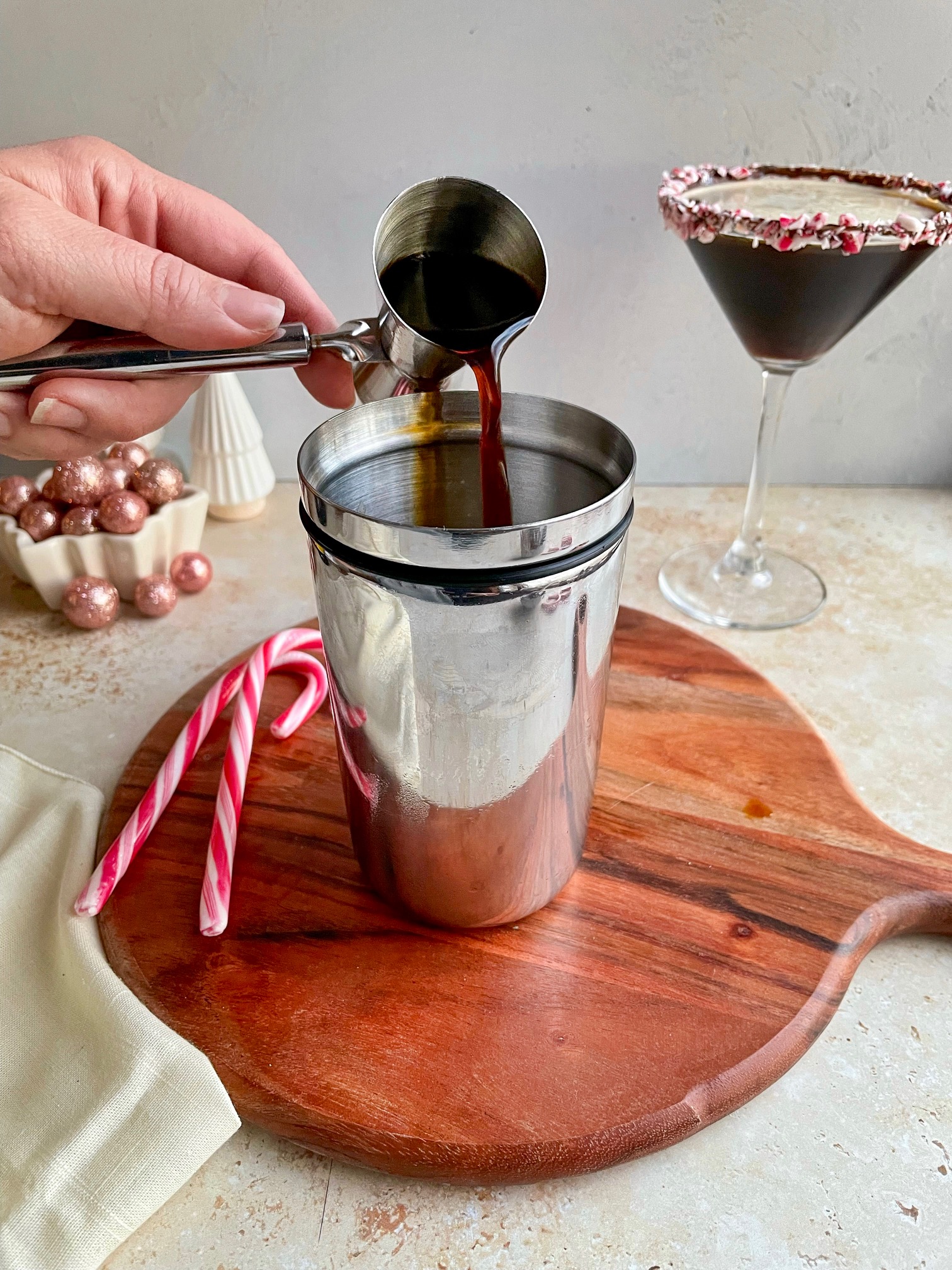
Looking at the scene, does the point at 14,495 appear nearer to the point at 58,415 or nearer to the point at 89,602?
the point at 89,602

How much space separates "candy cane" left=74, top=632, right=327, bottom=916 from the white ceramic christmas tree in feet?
0.98

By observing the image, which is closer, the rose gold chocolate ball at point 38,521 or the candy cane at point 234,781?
the candy cane at point 234,781

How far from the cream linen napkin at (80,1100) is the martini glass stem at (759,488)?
0.68 m

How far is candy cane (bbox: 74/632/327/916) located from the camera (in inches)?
22.7

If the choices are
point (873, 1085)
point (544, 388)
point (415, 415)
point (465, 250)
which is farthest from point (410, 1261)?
point (544, 388)

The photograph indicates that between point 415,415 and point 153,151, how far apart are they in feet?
1.80

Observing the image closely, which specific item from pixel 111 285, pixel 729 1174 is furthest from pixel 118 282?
pixel 729 1174

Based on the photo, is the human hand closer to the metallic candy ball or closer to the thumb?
the thumb

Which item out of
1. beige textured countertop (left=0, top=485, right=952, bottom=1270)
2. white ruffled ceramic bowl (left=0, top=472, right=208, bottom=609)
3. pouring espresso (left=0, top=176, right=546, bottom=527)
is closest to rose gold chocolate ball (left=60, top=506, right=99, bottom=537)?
white ruffled ceramic bowl (left=0, top=472, right=208, bottom=609)

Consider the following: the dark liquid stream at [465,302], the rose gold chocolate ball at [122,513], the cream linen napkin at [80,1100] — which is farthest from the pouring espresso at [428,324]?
the cream linen napkin at [80,1100]

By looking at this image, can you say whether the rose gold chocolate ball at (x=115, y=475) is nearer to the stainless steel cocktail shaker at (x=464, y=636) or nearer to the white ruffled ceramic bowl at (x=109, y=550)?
the white ruffled ceramic bowl at (x=109, y=550)

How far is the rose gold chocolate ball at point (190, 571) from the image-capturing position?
921mm

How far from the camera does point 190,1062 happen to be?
474 mm

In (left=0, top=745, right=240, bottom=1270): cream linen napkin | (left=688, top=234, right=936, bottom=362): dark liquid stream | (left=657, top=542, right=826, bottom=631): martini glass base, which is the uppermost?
(left=688, top=234, right=936, bottom=362): dark liquid stream
